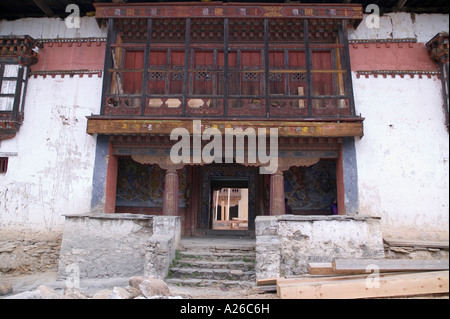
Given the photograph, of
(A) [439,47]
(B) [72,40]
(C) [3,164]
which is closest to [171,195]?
(C) [3,164]

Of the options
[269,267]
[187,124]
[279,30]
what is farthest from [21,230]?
[279,30]

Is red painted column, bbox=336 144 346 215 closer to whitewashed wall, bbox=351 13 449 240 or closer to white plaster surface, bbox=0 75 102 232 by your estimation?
whitewashed wall, bbox=351 13 449 240

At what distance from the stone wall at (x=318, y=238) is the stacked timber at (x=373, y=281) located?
1353 millimetres

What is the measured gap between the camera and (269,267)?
19.5 feet

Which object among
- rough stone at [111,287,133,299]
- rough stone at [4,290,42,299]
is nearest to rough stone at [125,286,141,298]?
rough stone at [111,287,133,299]

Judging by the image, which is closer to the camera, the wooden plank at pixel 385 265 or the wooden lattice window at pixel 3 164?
the wooden plank at pixel 385 265

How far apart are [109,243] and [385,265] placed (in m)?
4.98

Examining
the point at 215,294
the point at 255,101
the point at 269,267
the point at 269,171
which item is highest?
the point at 255,101

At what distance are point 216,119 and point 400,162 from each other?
4607mm

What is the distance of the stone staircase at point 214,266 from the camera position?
6094mm

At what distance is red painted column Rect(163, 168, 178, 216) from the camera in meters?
8.00

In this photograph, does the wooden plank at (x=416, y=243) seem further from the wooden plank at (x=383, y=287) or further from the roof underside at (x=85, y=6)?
the roof underside at (x=85, y=6)

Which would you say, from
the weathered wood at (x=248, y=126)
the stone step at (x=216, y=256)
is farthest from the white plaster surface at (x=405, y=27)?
the stone step at (x=216, y=256)

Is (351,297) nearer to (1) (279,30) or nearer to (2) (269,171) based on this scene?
(2) (269,171)
